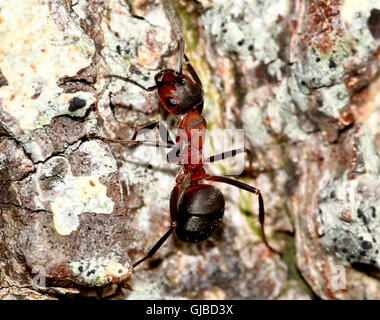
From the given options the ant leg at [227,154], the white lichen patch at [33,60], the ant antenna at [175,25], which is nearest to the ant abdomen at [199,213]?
the ant leg at [227,154]

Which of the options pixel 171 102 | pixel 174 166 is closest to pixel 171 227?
pixel 174 166

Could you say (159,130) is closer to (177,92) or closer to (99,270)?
(177,92)

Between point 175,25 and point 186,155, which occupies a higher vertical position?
point 175,25

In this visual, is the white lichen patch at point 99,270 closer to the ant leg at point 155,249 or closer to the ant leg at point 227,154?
the ant leg at point 155,249

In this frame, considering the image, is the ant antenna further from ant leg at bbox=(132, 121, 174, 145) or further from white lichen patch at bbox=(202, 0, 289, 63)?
ant leg at bbox=(132, 121, 174, 145)

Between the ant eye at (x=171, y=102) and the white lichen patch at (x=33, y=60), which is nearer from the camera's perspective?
the white lichen patch at (x=33, y=60)

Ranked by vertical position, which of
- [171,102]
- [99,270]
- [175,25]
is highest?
[175,25]

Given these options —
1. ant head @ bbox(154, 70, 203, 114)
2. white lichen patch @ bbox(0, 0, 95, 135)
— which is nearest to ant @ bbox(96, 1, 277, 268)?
ant head @ bbox(154, 70, 203, 114)

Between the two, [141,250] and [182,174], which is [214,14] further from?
[141,250]
